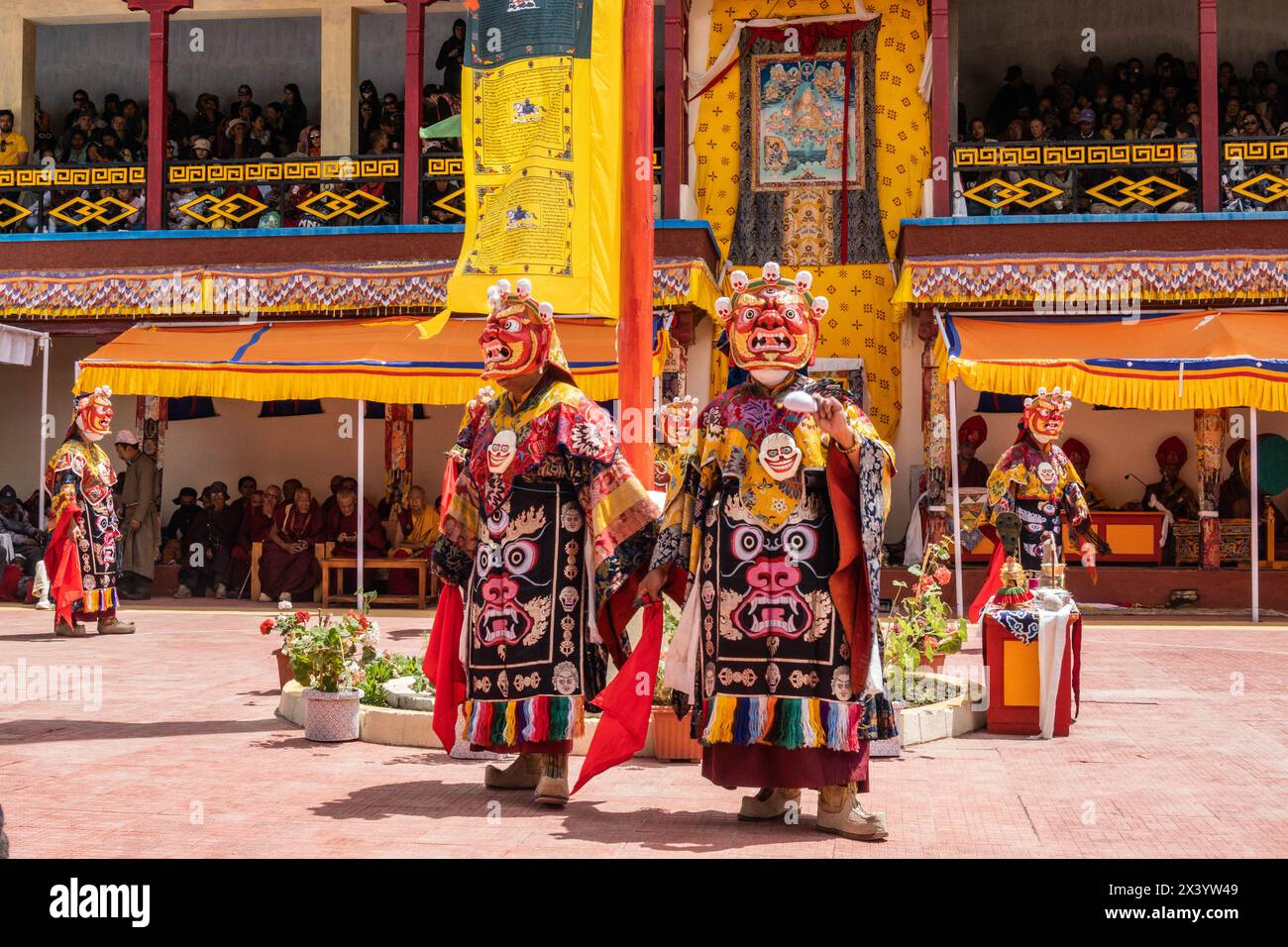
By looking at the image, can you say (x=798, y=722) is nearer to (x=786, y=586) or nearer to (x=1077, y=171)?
(x=786, y=586)

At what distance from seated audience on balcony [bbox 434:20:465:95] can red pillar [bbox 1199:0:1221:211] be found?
925 centimetres

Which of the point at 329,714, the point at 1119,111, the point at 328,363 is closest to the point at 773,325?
the point at 329,714

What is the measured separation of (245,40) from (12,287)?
659cm

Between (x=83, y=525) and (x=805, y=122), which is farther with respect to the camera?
(x=805, y=122)

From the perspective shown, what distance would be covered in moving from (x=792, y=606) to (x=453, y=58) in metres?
15.8

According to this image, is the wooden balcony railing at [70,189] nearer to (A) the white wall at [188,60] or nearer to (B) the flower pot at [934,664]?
(A) the white wall at [188,60]

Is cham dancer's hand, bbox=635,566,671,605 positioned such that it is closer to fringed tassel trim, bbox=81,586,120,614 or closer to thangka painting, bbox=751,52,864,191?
fringed tassel trim, bbox=81,586,120,614

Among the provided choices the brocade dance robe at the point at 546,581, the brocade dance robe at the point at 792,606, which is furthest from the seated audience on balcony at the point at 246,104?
the brocade dance robe at the point at 792,606

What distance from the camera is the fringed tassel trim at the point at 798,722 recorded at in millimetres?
5516

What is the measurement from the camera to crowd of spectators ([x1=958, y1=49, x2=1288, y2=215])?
17.5 m

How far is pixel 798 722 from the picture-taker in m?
5.55

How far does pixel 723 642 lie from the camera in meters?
5.69

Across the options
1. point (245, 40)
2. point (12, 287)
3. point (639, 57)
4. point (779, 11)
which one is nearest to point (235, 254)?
point (12, 287)

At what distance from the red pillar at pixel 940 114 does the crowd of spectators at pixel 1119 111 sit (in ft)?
1.51
